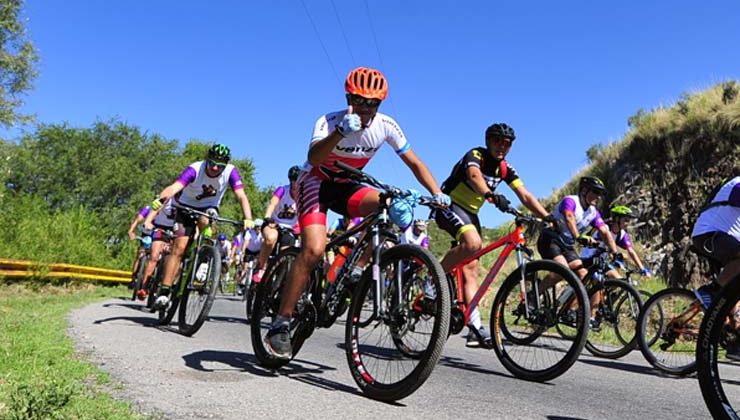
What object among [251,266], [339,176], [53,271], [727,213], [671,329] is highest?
[727,213]

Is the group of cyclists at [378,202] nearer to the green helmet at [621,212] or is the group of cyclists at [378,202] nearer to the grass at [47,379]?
the green helmet at [621,212]

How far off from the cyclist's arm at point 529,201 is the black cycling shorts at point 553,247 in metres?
2.33

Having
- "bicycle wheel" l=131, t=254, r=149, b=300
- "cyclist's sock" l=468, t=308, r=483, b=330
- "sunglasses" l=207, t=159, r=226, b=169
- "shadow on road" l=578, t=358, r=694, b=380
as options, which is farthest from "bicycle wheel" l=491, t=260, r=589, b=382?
"bicycle wheel" l=131, t=254, r=149, b=300

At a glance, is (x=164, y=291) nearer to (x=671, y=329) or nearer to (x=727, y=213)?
(x=671, y=329)

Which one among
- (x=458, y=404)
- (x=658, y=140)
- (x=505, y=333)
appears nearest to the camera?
(x=458, y=404)

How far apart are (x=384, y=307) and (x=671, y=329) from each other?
3.60 m

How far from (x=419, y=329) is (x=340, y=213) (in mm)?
1129

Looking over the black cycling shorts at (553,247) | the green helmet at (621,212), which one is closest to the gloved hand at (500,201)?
the black cycling shorts at (553,247)

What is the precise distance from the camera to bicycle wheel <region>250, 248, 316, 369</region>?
464cm

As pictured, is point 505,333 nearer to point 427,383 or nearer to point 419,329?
point 427,383

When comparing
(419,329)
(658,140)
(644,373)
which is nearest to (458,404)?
(419,329)

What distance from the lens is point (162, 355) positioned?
521 cm

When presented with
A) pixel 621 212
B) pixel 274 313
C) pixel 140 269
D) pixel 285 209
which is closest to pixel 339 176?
pixel 274 313

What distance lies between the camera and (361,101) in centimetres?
433
